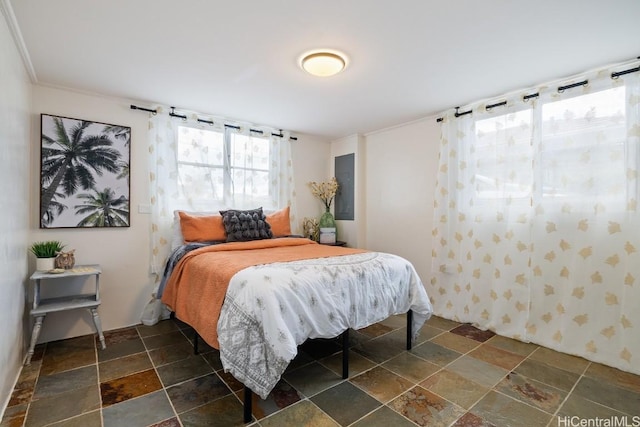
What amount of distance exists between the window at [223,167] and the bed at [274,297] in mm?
917

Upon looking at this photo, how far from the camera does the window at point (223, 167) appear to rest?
11.2 feet

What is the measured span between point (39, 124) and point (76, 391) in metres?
2.23

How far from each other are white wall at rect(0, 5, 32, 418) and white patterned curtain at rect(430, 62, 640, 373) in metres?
3.57

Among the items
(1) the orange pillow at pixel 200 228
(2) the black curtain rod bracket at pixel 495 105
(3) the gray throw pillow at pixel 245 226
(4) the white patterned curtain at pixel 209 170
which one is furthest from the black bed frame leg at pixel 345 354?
(2) the black curtain rod bracket at pixel 495 105

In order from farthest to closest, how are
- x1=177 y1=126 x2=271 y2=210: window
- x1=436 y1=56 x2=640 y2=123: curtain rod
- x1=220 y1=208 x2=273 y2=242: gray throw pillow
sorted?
1. x1=177 y1=126 x2=271 y2=210: window
2. x1=220 y1=208 x2=273 y2=242: gray throw pillow
3. x1=436 y1=56 x2=640 y2=123: curtain rod

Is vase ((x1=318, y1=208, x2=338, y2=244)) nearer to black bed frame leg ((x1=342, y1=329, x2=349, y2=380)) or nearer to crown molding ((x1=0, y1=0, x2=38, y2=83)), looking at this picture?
black bed frame leg ((x1=342, y1=329, x2=349, y2=380))

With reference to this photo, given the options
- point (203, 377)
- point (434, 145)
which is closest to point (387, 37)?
point (434, 145)

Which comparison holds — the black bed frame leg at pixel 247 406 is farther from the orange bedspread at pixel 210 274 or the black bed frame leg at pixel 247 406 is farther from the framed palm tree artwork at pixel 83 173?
the framed palm tree artwork at pixel 83 173

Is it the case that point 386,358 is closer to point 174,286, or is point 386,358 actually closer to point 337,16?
point 174,286

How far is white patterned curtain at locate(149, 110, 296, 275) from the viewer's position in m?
3.21

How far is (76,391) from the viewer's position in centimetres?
195

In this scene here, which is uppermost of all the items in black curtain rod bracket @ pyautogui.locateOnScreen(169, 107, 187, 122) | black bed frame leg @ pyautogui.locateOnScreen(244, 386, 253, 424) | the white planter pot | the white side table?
black curtain rod bracket @ pyautogui.locateOnScreen(169, 107, 187, 122)

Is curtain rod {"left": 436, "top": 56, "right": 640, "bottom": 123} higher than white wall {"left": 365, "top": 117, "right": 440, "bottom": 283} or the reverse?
higher

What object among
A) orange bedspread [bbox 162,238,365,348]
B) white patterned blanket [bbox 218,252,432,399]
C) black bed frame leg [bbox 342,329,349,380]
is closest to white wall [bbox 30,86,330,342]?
orange bedspread [bbox 162,238,365,348]
